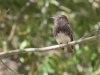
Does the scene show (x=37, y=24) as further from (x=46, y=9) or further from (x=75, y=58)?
(x=75, y=58)

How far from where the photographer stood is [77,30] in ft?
17.7

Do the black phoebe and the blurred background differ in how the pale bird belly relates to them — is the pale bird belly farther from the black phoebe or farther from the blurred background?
the blurred background

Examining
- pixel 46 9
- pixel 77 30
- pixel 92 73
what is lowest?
pixel 92 73

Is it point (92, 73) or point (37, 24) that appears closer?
point (92, 73)

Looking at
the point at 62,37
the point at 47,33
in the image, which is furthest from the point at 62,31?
the point at 47,33

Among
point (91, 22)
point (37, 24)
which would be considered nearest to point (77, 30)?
point (91, 22)

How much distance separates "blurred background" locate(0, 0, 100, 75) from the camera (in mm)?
4969

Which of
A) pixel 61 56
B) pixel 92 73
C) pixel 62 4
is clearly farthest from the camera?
pixel 62 4

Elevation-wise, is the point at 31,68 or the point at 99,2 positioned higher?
the point at 99,2

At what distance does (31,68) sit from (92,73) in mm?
800

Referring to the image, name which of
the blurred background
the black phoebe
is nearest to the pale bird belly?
the black phoebe

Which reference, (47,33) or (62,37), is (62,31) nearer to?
(62,37)

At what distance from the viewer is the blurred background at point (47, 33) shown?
4.97 m

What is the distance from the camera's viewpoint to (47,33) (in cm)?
542
